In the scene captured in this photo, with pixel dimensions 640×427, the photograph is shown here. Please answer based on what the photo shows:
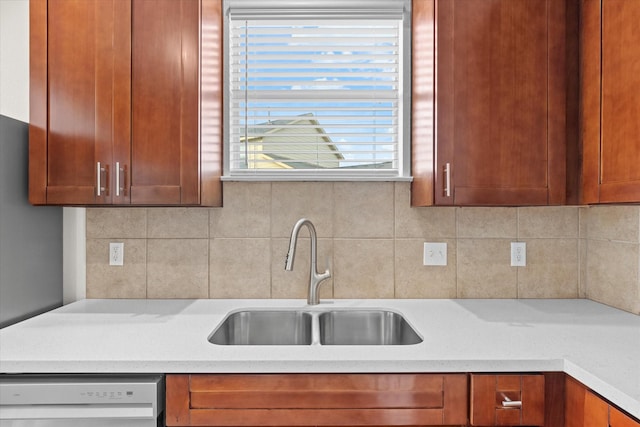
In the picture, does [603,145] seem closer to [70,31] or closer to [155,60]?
[155,60]

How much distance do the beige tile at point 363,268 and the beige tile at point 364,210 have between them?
5 cm

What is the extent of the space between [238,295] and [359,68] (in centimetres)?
125

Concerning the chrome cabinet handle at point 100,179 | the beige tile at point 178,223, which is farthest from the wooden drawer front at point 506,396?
the chrome cabinet handle at point 100,179

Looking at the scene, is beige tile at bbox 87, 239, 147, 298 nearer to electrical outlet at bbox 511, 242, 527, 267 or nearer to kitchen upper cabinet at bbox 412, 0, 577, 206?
kitchen upper cabinet at bbox 412, 0, 577, 206

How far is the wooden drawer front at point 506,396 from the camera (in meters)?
1.14

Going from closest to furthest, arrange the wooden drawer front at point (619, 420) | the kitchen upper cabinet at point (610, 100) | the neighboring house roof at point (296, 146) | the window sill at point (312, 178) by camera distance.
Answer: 1. the wooden drawer front at point (619, 420)
2. the kitchen upper cabinet at point (610, 100)
3. the window sill at point (312, 178)
4. the neighboring house roof at point (296, 146)

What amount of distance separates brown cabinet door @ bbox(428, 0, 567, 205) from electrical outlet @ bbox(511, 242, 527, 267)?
16.2 inches

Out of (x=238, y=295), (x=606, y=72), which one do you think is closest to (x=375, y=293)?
(x=238, y=295)

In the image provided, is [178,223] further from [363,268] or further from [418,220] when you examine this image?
[418,220]

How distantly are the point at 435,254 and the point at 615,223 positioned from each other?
75cm

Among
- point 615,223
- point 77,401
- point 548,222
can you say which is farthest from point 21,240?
point 615,223

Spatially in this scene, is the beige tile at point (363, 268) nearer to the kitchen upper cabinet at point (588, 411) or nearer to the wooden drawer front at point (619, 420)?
the kitchen upper cabinet at point (588, 411)

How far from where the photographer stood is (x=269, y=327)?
1.76 metres

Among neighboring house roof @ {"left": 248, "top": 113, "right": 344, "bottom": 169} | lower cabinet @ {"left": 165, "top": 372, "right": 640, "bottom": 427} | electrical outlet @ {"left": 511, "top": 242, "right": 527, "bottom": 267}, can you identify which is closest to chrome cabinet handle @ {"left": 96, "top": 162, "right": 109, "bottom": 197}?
neighboring house roof @ {"left": 248, "top": 113, "right": 344, "bottom": 169}
